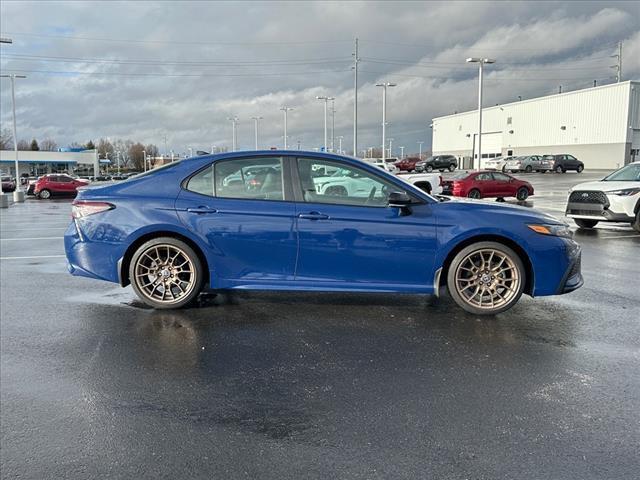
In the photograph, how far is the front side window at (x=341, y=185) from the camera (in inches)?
206

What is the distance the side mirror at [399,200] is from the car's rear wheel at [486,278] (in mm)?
741

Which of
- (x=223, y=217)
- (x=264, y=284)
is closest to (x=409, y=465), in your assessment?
(x=264, y=284)

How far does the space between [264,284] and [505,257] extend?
2.41 m

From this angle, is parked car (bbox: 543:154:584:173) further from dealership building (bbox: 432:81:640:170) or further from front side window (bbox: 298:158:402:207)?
front side window (bbox: 298:158:402:207)

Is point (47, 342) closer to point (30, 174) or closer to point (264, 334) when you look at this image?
point (264, 334)

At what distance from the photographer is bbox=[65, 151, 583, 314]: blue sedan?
5148mm

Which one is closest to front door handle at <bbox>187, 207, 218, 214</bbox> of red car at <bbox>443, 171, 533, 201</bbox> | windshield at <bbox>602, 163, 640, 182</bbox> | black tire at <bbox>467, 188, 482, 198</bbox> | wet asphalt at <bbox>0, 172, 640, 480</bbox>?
wet asphalt at <bbox>0, 172, 640, 480</bbox>

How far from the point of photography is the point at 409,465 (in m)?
2.76

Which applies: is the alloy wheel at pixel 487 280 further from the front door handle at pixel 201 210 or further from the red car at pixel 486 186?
the red car at pixel 486 186

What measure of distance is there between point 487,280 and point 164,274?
3.30 meters

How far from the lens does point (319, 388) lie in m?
3.70

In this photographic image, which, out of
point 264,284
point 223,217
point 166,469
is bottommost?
point 166,469

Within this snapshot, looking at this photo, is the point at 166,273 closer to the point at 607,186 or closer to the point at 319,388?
the point at 319,388

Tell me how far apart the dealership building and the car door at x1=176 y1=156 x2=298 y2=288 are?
59497 millimetres
